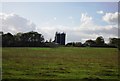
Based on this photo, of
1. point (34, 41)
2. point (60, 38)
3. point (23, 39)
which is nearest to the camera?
point (60, 38)

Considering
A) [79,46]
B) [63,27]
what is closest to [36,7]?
[63,27]

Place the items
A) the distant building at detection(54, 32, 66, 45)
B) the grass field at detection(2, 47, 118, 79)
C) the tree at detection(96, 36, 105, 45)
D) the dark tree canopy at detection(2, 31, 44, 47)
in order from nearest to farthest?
the grass field at detection(2, 47, 118, 79)
the distant building at detection(54, 32, 66, 45)
the dark tree canopy at detection(2, 31, 44, 47)
the tree at detection(96, 36, 105, 45)

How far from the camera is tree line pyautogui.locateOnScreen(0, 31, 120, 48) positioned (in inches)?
520

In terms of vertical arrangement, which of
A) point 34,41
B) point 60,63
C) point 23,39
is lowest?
point 60,63

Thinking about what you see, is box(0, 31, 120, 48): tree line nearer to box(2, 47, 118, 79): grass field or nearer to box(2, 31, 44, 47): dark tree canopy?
box(2, 31, 44, 47): dark tree canopy

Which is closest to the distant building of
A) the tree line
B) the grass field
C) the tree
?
the tree line

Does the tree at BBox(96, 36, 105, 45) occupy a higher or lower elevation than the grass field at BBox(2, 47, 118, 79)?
higher

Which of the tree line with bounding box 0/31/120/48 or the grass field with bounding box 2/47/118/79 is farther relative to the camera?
the tree line with bounding box 0/31/120/48

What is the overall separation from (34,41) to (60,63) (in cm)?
362

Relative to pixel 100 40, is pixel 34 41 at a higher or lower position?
lower

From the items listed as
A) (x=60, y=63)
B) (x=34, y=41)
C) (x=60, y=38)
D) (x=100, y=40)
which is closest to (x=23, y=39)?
(x=34, y=41)

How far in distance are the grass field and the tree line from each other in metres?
0.33

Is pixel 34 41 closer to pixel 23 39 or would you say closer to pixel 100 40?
pixel 23 39

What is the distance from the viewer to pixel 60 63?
11531 mm
